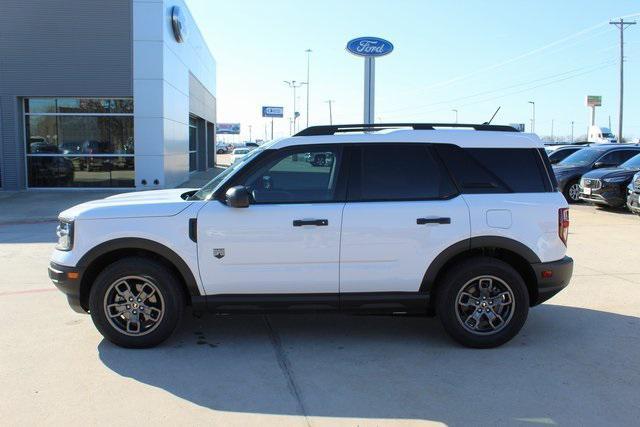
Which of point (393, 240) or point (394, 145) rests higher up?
point (394, 145)

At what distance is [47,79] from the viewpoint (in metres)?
19.2

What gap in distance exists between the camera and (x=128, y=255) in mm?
5082

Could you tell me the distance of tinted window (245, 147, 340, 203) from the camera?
5035 millimetres

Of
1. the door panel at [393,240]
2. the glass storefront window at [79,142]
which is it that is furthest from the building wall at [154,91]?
the door panel at [393,240]

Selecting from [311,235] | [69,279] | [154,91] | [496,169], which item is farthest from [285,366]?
[154,91]

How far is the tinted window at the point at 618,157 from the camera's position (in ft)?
56.7

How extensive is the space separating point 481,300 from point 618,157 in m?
14.4

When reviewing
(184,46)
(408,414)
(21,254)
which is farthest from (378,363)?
(184,46)

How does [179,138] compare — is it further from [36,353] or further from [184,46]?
[36,353]

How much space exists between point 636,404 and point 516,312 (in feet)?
4.02

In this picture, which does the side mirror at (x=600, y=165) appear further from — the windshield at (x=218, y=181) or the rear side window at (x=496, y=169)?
the windshield at (x=218, y=181)

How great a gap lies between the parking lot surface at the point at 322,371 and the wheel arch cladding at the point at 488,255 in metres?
0.54

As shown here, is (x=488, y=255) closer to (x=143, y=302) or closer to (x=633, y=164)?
(x=143, y=302)

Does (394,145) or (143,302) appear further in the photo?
(394,145)
